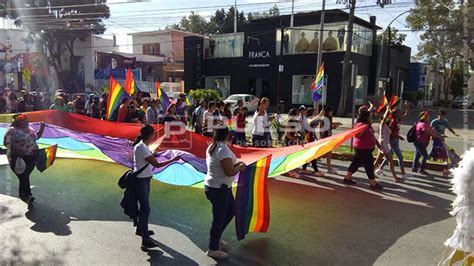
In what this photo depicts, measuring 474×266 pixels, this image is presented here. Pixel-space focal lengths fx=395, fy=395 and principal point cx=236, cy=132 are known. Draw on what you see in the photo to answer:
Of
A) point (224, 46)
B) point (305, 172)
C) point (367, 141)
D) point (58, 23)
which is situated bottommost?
point (305, 172)

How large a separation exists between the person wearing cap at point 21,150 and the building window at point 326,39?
22366 mm

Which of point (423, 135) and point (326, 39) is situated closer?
point (423, 135)

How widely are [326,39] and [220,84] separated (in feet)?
34.2

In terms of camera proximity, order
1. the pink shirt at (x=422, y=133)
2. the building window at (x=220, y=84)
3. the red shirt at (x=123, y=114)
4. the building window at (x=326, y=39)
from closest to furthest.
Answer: the pink shirt at (x=422, y=133)
the red shirt at (x=123, y=114)
the building window at (x=326, y=39)
the building window at (x=220, y=84)

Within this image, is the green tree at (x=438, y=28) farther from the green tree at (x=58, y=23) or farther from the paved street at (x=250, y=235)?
the green tree at (x=58, y=23)

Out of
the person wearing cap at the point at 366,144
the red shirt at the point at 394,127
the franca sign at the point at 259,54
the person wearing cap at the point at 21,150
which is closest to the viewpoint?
the person wearing cap at the point at 21,150

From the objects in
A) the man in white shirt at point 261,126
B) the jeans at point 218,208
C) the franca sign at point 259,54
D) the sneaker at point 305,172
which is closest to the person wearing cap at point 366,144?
the sneaker at point 305,172

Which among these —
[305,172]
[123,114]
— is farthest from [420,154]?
[123,114]

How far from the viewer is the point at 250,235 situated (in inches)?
207

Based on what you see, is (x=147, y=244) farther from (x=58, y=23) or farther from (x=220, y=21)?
(x=220, y=21)

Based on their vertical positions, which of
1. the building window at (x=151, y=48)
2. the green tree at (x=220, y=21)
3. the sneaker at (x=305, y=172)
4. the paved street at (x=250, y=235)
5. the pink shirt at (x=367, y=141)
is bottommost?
the paved street at (x=250, y=235)

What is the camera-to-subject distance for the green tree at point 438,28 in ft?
82.9

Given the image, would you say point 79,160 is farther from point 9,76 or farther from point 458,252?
point 9,76

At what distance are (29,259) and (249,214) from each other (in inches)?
101
